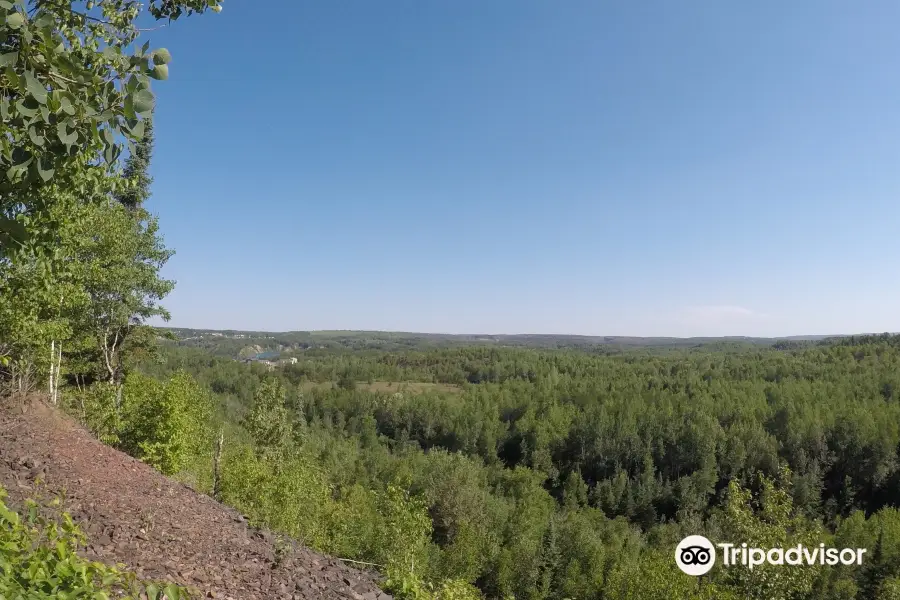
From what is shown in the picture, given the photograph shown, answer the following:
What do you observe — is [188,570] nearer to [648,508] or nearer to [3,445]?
[3,445]

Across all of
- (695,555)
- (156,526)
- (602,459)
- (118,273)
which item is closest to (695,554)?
(695,555)

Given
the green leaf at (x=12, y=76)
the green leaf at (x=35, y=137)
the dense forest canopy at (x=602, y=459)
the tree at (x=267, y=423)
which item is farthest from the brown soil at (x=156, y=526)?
the tree at (x=267, y=423)

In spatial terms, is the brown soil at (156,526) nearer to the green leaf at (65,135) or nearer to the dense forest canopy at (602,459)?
the dense forest canopy at (602,459)

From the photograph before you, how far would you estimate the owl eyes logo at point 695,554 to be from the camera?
736 inches

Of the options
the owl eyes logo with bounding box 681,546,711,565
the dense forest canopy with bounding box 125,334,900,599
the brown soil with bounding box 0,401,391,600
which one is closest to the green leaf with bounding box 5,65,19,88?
the brown soil with bounding box 0,401,391,600

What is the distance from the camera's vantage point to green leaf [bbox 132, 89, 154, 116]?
1.84 meters

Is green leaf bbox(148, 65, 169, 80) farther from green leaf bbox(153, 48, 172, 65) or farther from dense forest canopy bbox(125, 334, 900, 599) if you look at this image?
dense forest canopy bbox(125, 334, 900, 599)

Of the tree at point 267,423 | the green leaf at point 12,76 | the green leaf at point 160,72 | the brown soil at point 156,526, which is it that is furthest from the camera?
the tree at point 267,423

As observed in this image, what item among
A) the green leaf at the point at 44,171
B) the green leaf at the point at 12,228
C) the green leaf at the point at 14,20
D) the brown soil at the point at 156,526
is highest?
the green leaf at the point at 14,20

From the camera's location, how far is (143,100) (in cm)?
186

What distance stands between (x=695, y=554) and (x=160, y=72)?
2282 centimetres

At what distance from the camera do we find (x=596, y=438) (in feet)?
238

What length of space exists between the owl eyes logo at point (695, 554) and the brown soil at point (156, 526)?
1477cm

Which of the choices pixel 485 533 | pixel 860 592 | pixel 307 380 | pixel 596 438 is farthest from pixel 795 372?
pixel 307 380
